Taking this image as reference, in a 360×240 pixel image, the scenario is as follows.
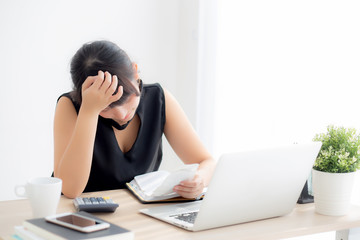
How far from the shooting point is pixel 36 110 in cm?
272

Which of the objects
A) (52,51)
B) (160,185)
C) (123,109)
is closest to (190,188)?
(160,185)

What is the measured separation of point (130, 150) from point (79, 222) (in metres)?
0.74

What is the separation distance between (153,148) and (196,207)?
550 mm

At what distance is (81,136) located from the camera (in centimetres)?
145

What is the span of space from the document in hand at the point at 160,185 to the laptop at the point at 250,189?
0.06m

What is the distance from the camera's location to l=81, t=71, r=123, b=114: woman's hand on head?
1.36 meters

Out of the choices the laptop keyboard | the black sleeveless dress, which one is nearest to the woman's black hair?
the black sleeveless dress

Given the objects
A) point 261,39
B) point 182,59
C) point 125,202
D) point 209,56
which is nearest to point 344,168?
point 125,202

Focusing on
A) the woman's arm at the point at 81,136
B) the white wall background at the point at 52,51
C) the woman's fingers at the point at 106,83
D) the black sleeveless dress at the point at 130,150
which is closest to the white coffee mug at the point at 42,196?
the woman's arm at the point at 81,136

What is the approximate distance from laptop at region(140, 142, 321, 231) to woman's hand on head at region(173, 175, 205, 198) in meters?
0.06

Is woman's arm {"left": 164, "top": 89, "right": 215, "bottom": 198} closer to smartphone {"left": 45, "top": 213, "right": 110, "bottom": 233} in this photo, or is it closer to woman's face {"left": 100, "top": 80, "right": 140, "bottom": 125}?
woman's face {"left": 100, "top": 80, "right": 140, "bottom": 125}

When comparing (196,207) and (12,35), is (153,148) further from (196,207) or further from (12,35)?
(12,35)

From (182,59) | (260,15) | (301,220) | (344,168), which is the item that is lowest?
(301,220)

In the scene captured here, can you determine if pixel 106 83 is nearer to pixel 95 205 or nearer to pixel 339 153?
pixel 95 205
